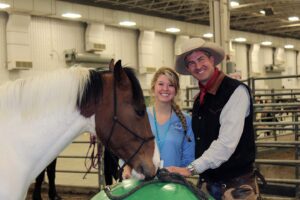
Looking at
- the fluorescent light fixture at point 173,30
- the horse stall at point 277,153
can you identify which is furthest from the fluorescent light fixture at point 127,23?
the horse stall at point 277,153

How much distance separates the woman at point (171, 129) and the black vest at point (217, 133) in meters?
0.24

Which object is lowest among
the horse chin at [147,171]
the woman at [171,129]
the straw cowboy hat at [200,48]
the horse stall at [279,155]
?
the horse stall at [279,155]

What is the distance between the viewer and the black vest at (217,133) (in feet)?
7.05

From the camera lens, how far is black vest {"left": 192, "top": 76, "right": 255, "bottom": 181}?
2.15 m

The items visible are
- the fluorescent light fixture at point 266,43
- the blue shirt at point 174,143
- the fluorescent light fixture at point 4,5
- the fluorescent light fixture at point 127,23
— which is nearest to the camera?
the blue shirt at point 174,143

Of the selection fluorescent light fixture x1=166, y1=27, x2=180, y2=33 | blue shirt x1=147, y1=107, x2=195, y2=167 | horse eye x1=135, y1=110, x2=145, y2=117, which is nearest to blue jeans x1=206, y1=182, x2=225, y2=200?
blue shirt x1=147, y1=107, x2=195, y2=167

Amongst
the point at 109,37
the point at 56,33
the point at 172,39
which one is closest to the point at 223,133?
the point at 56,33

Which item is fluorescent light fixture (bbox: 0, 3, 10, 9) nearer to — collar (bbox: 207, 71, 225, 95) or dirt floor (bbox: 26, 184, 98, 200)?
dirt floor (bbox: 26, 184, 98, 200)

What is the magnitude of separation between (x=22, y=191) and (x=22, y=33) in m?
9.56

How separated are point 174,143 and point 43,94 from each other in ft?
2.88

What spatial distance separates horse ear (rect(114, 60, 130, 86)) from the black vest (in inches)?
18.9

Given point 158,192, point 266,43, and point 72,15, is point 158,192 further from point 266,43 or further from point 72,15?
point 266,43

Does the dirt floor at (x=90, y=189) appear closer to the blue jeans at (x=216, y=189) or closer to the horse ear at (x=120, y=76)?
the blue jeans at (x=216, y=189)

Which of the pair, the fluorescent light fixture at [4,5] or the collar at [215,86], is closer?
the collar at [215,86]
